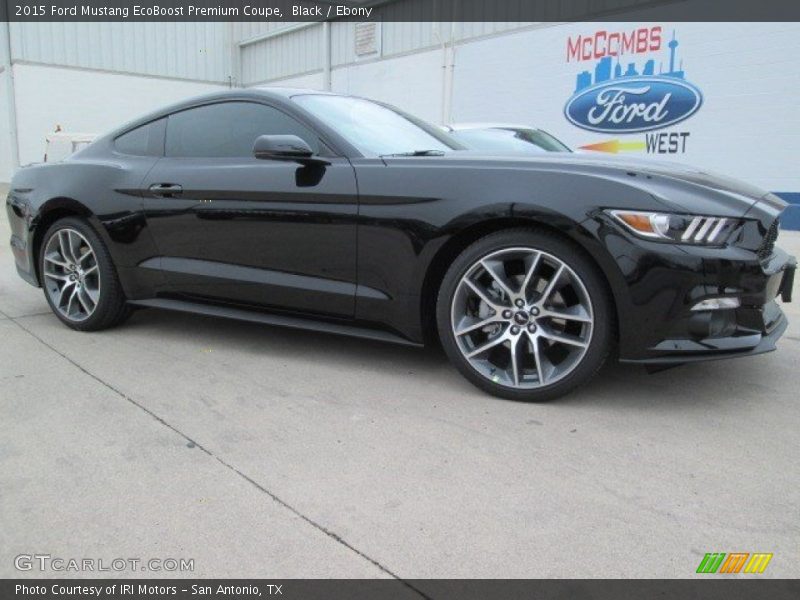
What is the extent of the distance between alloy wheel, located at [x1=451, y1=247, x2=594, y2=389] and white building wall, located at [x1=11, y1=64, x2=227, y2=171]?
19.0 metres

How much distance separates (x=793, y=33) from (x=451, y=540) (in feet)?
33.6

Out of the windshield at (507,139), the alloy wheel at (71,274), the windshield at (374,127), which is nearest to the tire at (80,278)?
the alloy wheel at (71,274)

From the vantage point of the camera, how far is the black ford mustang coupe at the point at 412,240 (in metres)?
2.69

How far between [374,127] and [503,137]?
352 cm

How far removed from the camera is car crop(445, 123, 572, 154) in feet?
21.6

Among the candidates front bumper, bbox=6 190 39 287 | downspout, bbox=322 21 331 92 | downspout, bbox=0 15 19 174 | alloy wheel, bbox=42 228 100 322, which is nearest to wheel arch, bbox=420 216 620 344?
alloy wheel, bbox=42 228 100 322

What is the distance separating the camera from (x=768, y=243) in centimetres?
283

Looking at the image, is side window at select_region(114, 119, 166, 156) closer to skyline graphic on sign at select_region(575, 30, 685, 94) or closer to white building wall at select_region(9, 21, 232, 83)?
skyline graphic on sign at select_region(575, 30, 685, 94)

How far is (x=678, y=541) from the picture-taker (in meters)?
1.95

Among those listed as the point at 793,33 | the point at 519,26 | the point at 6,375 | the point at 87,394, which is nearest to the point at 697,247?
the point at 87,394

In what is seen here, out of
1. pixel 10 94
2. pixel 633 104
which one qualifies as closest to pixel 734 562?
pixel 633 104

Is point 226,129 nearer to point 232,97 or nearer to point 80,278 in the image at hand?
point 232,97
